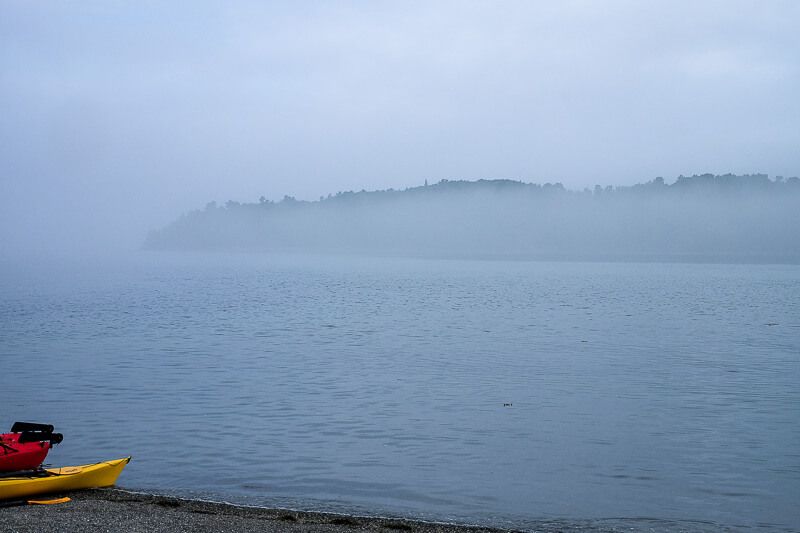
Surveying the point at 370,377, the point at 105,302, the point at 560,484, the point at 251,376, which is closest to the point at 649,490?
the point at 560,484

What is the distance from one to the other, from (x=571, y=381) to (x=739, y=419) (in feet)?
24.5

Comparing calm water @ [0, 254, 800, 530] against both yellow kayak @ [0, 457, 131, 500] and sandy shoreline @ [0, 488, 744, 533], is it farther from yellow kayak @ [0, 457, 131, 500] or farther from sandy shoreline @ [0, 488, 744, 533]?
yellow kayak @ [0, 457, 131, 500]

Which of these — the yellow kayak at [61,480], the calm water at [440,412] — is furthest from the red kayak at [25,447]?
the calm water at [440,412]

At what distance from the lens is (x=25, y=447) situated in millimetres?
14633

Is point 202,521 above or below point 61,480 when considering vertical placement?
below

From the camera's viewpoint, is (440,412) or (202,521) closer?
(202,521)

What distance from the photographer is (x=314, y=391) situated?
2700 cm

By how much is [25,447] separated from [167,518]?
3693 mm

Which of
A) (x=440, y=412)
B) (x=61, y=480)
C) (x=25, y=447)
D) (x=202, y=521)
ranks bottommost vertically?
(x=440, y=412)

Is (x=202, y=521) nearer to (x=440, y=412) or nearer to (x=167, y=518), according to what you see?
(x=167, y=518)

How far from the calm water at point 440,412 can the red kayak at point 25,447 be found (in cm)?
198

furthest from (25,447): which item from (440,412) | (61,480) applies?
(440,412)

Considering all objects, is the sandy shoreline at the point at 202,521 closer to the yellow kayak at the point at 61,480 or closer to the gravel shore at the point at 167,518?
the gravel shore at the point at 167,518

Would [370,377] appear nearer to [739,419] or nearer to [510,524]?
[739,419]
